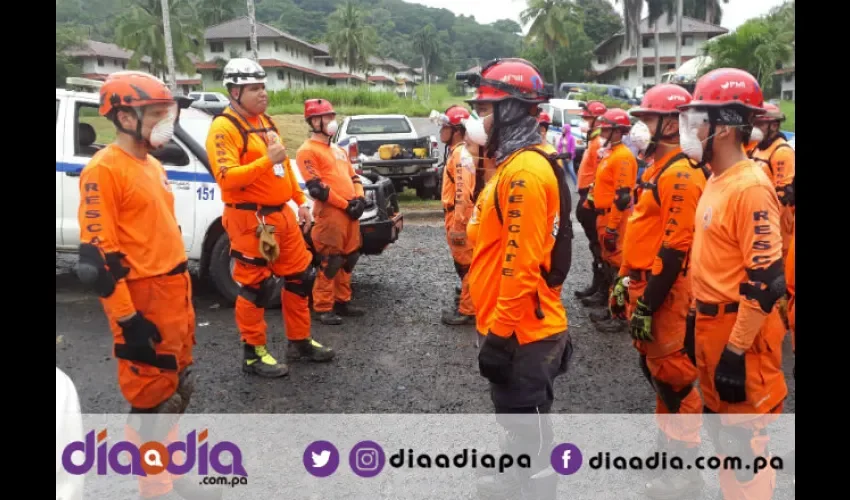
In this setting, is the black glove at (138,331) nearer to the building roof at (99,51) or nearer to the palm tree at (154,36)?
the palm tree at (154,36)

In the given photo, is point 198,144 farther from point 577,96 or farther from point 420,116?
point 420,116

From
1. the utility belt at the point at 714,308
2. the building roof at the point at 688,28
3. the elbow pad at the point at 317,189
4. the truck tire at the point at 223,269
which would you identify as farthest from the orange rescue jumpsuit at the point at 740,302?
the building roof at the point at 688,28

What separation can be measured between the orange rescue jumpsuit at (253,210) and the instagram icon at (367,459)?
1482 mm

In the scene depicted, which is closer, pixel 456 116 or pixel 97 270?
pixel 97 270

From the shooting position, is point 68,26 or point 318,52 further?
point 318,52

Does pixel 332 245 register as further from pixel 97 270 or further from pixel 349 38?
pixel 349 38

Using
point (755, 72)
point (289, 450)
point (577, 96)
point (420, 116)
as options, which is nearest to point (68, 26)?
point (420, 116)

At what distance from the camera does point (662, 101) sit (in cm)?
383

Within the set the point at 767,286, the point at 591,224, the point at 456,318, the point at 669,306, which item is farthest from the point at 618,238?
the point at 767,286

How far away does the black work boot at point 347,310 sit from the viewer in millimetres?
6449

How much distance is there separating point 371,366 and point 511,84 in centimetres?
298

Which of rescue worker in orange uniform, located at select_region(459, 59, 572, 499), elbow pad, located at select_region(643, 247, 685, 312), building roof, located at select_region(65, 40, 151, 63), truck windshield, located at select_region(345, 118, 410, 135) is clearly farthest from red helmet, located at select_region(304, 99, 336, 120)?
building roof, located at select_region(65, 40, 151, 63)

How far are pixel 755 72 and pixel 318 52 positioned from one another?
191 feet

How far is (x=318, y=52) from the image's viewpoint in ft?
243
